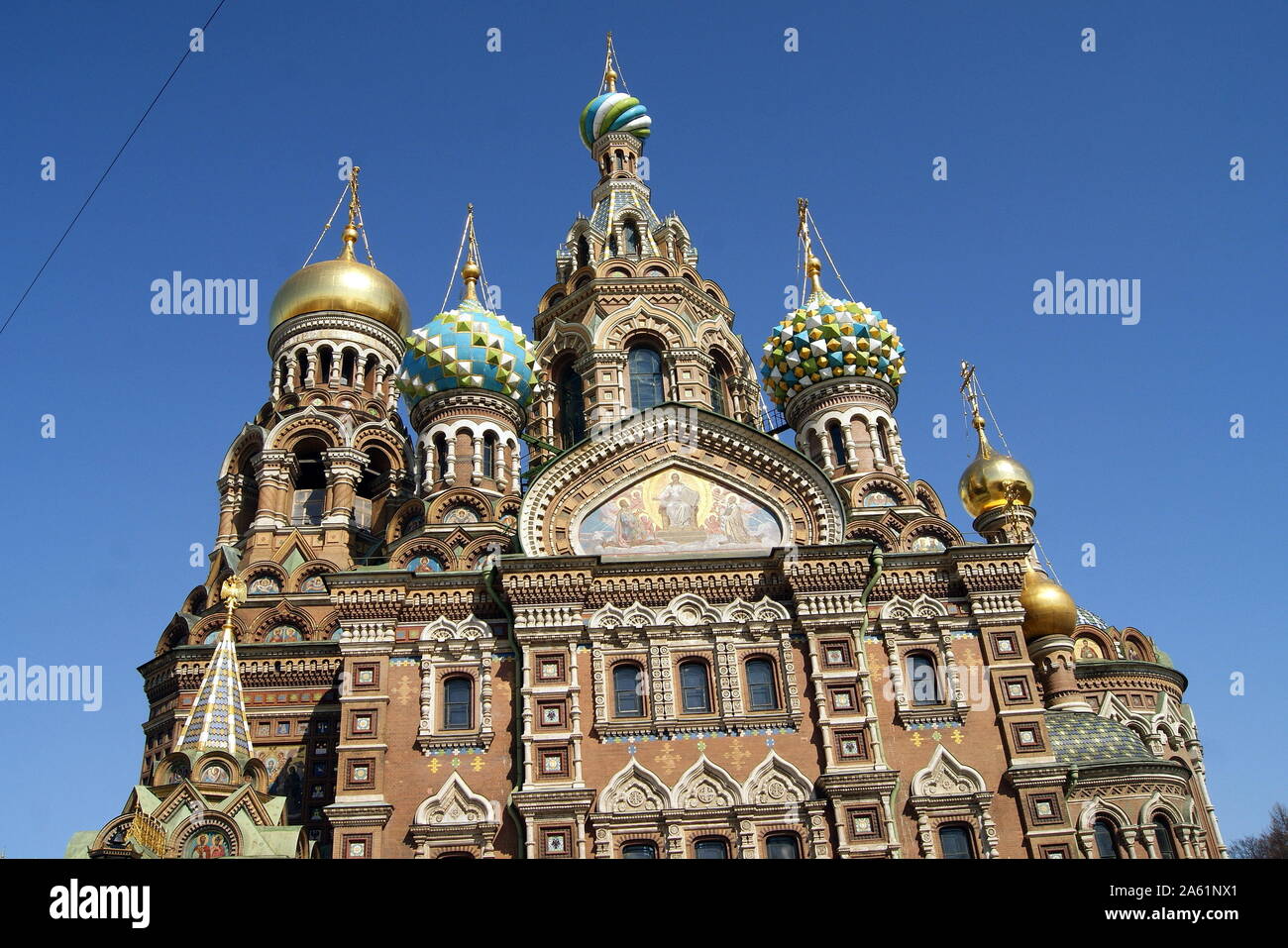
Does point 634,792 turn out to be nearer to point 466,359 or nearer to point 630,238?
point 466,359

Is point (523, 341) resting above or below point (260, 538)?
above

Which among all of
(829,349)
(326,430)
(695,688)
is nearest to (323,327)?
(326,430)

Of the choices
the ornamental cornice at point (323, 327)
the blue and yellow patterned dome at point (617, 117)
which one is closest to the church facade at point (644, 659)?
the ornamental cornice at point (323, 327)

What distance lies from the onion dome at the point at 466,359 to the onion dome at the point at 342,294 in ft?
19.1

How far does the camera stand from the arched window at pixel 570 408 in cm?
2311

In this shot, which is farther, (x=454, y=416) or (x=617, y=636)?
(x=454, y=416)

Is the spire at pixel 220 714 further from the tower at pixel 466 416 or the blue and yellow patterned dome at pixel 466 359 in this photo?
the blue and yellow patterned dome at pixel 466 359

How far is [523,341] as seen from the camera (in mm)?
22984

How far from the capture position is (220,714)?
50.1 feet

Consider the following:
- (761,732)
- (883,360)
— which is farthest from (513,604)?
(883,360)

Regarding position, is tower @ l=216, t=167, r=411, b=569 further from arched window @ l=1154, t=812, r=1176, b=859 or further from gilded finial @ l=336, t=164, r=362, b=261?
arched window @ l=1154, t=812, r=1176, b=859

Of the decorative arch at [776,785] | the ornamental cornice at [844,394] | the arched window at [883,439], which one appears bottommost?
the decorative arch at [776,785]
